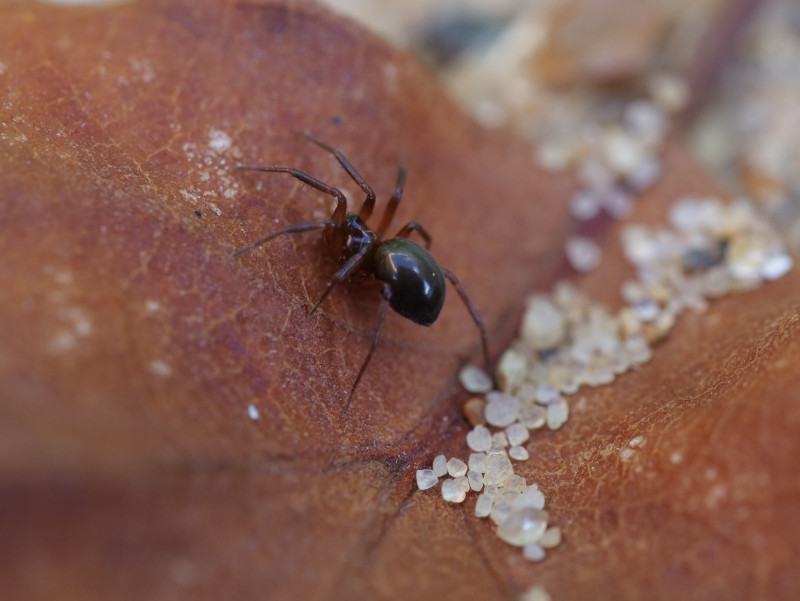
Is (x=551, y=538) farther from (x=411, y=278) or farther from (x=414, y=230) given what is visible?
(x=414, y=230)

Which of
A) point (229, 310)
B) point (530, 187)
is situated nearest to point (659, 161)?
point (530, 187)

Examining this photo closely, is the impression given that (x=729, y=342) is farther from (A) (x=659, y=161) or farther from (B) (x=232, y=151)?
(B) (x=232, y=151)

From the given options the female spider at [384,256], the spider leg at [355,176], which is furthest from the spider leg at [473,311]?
the spider leg at [355,176]

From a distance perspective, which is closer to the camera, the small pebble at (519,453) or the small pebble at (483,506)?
the small pebble at (483,506)

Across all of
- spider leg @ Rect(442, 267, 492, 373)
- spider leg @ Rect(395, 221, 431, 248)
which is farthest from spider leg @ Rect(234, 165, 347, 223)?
spider leg @ Rect(442, 267, 492, 373)

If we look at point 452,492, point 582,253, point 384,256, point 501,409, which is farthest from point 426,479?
point 582,253

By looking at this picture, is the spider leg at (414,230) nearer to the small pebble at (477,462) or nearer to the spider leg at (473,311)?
the spider leg at (473,311)

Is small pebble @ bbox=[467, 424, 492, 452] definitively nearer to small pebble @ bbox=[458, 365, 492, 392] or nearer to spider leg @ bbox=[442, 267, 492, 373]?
small pebble @ bbox=[458, 365, 492, 392]
